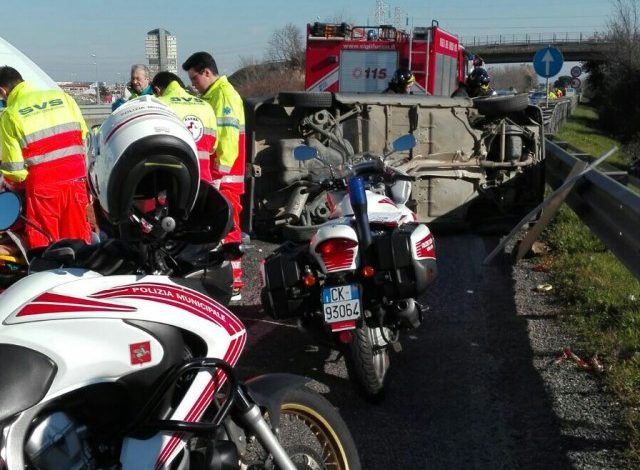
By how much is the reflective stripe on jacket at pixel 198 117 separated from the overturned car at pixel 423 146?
215 cm

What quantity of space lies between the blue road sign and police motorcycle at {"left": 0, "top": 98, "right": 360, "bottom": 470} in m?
19.0

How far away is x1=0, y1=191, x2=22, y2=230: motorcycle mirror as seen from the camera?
2.93 metres

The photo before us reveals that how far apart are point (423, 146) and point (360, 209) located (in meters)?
5.29

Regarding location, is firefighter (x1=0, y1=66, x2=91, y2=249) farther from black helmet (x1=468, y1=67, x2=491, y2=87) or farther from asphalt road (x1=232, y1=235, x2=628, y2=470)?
black helmet (x1=468, y1=67, x2=491, y2=87)

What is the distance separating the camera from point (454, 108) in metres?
9.87

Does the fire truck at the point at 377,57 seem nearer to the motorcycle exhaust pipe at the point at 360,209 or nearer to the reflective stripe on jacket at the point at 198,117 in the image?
the reflective stripe on jacket at the point at 198,117

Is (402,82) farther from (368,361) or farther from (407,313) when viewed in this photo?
(368,361)

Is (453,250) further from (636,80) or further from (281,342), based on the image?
(636,80)

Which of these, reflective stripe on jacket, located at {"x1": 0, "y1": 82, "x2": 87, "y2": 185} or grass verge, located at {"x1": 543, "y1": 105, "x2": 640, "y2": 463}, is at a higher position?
reflective stripe on jacket, located at {"x1": 0, "y1": 82, "x2": 87, "y2": 185}

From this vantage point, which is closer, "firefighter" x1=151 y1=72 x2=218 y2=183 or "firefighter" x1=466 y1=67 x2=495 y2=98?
"firefighter" x1=151 y1=72 x2=218 y2=183

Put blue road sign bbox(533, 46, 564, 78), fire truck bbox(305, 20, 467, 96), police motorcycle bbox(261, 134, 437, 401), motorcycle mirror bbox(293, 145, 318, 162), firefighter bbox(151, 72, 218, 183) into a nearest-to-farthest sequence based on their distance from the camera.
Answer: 1. police motorcycle bbox(261, 134, 437, 401)
2. motorcycle mirror bbox(293, 145, 318, 162)
3. firefighter bbox(151, 72, 218, 183)
4. fire truck bbox(305, 20, 467, 96)
5. blue road sign bbox(533, 46, 564, 78)

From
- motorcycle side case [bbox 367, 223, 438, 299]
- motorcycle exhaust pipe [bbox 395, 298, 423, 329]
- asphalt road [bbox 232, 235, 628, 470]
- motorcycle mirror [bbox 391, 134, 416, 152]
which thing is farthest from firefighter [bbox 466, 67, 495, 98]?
motorcycle side case [bbox 367, 223, 438, 299]

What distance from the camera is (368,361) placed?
4691 millimetres

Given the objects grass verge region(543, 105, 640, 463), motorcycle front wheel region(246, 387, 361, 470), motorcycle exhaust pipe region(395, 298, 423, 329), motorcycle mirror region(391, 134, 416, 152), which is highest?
motorcycle mirror region(391, 134, 416, 152)
